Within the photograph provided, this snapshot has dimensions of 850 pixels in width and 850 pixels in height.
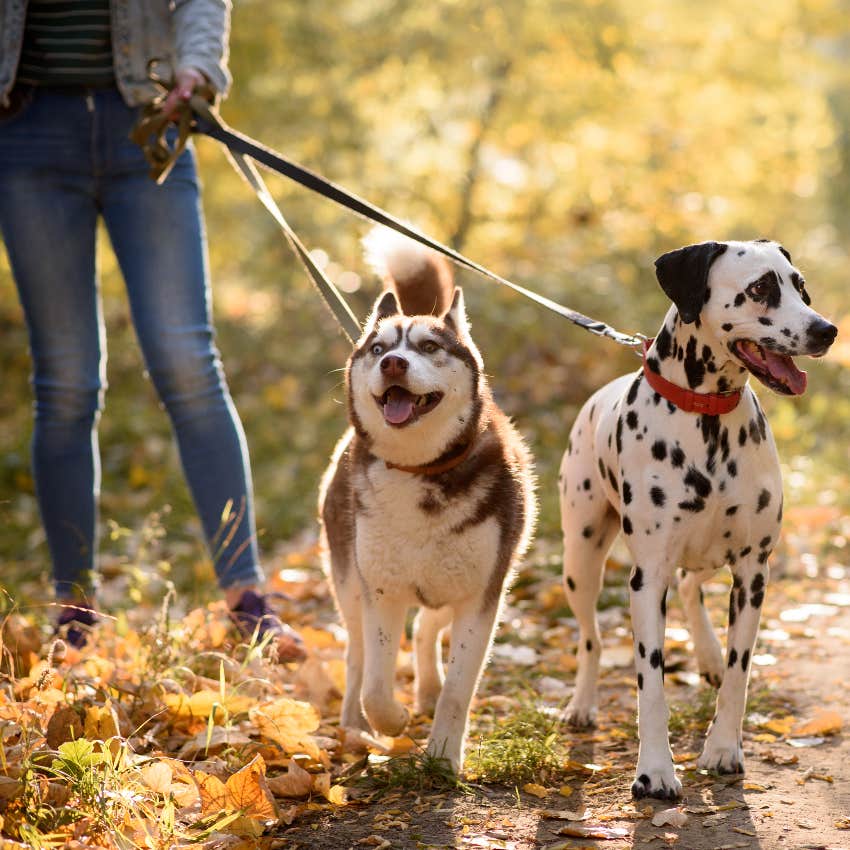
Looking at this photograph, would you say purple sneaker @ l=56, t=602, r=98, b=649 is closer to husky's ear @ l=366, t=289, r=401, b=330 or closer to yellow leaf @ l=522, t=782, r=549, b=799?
husky's ear @ l=366, t=289, r=401, b=330

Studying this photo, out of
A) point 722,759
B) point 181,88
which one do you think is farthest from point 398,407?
point 181,88

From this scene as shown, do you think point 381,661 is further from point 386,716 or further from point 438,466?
point 438,466

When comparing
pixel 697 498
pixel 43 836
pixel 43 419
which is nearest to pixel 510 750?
pixel 697 498

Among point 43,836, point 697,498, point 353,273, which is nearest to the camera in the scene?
point 43,836

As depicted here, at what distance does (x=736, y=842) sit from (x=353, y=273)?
8.95 meters

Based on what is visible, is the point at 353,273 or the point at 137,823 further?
the point at 353,273

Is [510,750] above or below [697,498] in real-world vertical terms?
below

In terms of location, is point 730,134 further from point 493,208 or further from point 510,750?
point 510,750

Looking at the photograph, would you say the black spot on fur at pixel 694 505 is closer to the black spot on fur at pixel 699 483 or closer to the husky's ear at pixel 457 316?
the black spot on fur at pixel 699 483

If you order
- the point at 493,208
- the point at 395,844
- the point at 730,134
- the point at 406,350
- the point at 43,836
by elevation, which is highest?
the point at 730,134

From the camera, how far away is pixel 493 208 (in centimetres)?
1188

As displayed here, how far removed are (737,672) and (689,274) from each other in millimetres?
1142

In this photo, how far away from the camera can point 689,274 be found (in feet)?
10.3

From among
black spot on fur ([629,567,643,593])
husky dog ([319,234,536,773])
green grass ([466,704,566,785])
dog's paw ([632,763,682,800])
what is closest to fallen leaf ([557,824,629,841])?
dog's paw ([632,763,682,800])
